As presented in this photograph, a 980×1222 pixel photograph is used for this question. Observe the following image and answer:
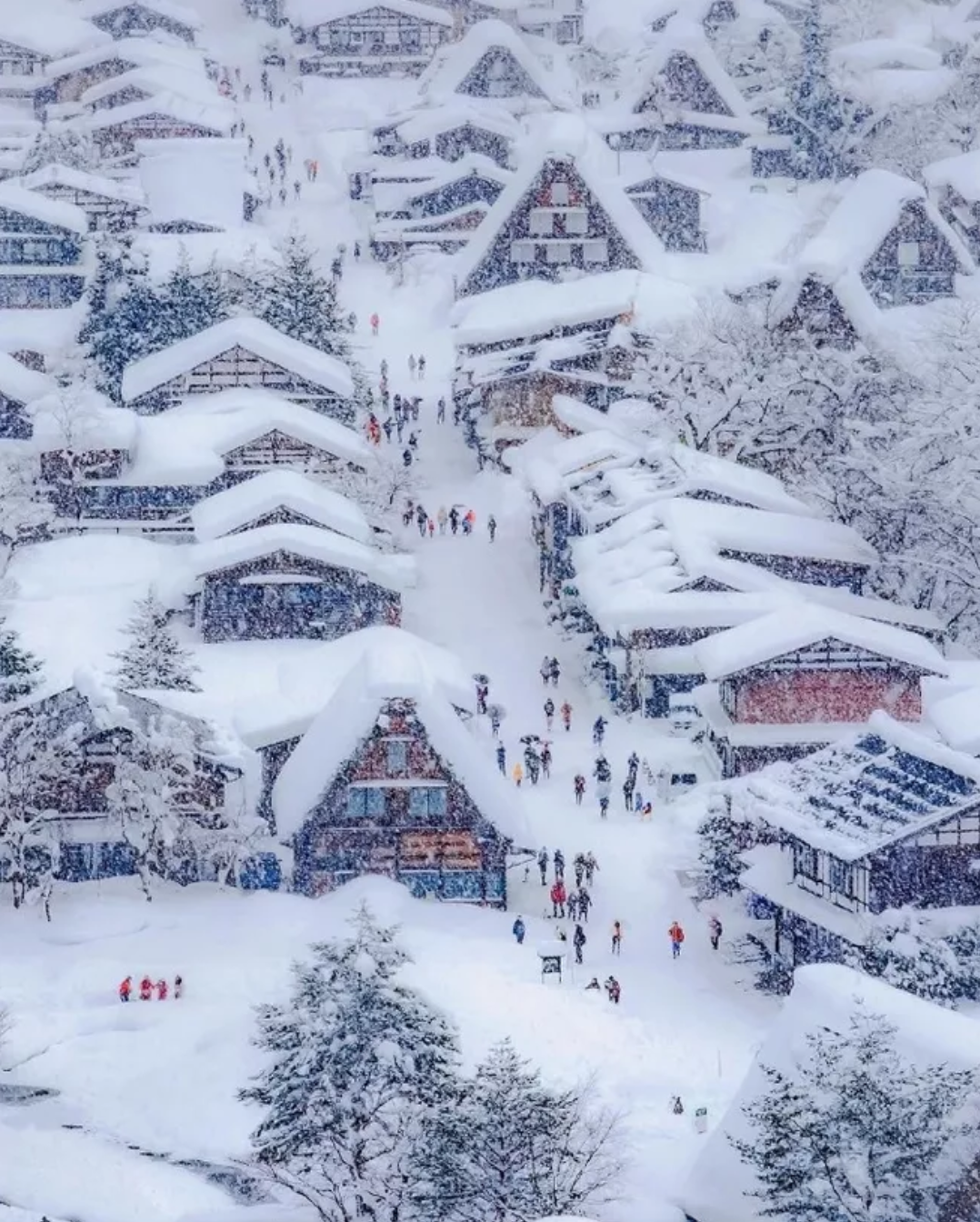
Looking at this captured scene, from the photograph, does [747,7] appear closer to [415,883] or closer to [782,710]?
[782,710]

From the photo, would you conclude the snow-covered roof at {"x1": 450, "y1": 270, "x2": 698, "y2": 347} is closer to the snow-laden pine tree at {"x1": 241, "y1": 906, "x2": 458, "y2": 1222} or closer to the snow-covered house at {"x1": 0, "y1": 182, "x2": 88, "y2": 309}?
the snow-covered house at {"x1": 0, "y1": 182, "x2": 88, "y2": 309}

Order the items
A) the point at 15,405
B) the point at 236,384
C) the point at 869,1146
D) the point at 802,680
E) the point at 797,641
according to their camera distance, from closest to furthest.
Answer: the point at 869,1146
the point at 797,641
the point at 802,680
the point at 15,405
the point at 236,384

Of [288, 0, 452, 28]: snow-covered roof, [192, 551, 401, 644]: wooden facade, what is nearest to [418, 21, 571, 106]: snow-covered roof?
[288, 0, 452, 28]: snow-covered roof

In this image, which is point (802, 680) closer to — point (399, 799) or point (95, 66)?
point (399, 799)

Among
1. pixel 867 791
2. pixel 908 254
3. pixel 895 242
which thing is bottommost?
pixel 867 791

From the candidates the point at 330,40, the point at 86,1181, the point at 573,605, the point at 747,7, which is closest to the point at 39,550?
the point at 573,605

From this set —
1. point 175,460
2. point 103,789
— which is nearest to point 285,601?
point 175,460
